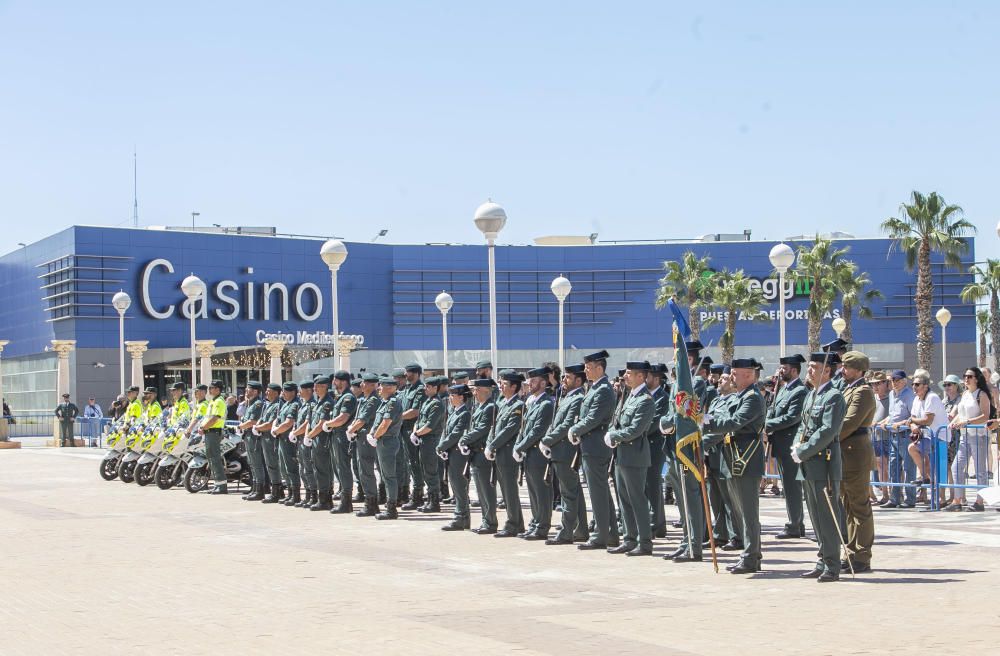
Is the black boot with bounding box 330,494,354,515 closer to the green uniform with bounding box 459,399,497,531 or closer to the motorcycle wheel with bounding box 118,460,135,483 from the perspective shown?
the green uniform with bounding box 459,399,497,531

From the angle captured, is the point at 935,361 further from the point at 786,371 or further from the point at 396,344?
the point at 786,371

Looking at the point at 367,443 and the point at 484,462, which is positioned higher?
the point at 367,443

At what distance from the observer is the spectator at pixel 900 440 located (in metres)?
17.6

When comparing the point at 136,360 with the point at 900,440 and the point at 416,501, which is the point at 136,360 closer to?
the point at 416,501

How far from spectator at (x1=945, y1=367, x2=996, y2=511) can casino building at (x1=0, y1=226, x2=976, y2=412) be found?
169ft

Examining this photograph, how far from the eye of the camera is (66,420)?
4481 centimetres

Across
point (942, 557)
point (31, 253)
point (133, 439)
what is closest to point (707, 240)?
point (31, 253)

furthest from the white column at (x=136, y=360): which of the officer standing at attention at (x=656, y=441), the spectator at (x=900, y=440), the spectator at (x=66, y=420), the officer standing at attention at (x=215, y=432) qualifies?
the officer standing at attention at (x=656, y=441)

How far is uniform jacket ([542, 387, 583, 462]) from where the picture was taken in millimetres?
14203

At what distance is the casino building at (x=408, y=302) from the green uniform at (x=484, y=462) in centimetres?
5130

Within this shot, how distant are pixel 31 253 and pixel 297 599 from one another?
211ft

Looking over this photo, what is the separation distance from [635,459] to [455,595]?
324cm

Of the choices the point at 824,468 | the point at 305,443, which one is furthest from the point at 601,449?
the point at 305,443

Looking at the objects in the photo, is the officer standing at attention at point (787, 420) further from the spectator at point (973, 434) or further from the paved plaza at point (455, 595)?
the spectator at point (973, 434)
